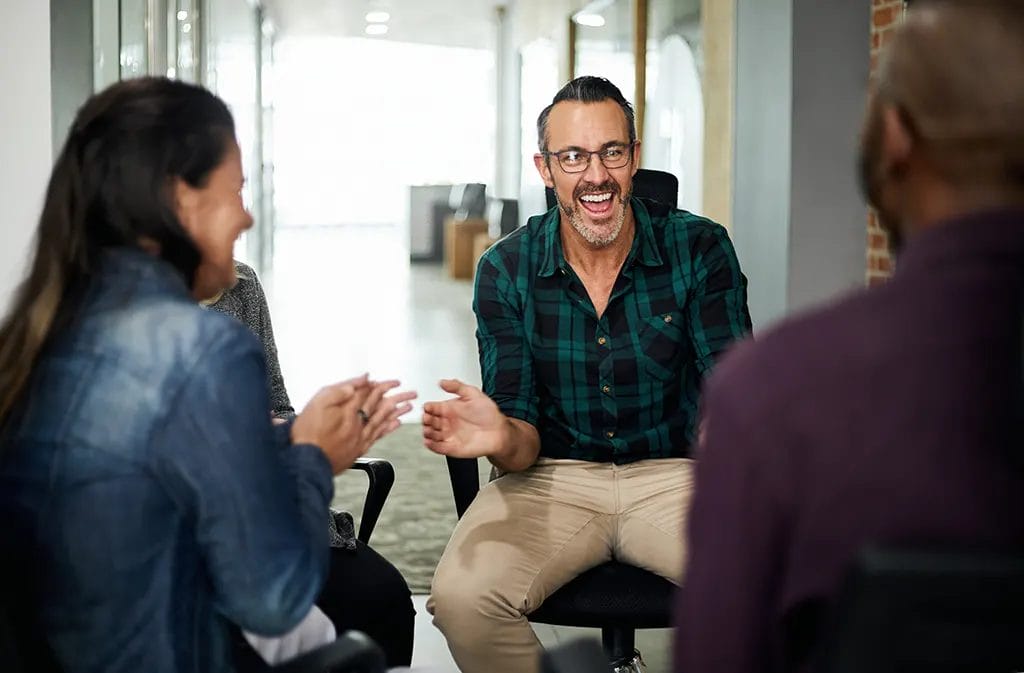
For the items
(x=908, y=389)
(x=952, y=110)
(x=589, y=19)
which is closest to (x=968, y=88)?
(x=952, y=110)

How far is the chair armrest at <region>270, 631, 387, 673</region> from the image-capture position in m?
1.38

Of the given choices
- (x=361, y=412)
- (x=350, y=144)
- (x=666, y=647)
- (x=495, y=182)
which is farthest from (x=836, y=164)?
(x=350, y=144)

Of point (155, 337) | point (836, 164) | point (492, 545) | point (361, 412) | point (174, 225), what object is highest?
point (836, 164)

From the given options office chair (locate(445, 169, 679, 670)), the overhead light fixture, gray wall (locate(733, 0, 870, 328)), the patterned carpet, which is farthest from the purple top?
the overhead light fixture

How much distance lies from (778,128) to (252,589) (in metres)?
3.81

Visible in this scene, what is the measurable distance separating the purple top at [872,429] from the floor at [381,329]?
78 cm

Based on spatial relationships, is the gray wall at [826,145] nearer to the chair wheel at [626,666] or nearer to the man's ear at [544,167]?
the man's ear at [544,167]

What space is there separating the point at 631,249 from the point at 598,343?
8.4 inches

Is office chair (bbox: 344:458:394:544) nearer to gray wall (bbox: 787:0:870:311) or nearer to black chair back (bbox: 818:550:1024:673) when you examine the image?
black chair back (bbox: 818:550:1024:673)

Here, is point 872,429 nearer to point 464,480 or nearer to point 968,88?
point 968,88

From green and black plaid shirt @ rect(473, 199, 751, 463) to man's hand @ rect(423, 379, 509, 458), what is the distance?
27 centimetres

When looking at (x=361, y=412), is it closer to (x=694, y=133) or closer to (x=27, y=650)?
(x=27, y=650)

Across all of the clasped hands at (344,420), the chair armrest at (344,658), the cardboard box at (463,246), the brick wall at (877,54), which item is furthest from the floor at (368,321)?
the chair armrest at (344,658)

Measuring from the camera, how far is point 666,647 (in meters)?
3.31
